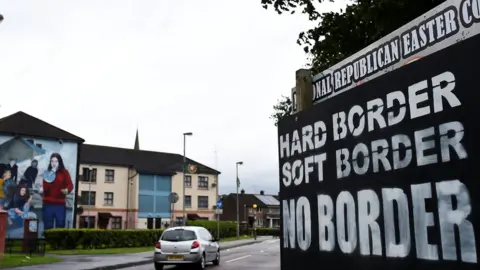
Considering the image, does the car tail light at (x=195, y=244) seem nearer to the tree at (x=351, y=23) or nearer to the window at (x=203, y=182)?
the tree at (x=351, y=23)

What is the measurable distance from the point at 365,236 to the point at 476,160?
88 cm

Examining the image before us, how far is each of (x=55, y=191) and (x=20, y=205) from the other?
343 centimetres

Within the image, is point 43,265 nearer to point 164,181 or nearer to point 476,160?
point 476,160

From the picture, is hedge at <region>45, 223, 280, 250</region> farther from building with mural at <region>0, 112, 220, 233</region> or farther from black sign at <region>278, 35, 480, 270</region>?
black sign at <region>278, 35, 480, 270</region>

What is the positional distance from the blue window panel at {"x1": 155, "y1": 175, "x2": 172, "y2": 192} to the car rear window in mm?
50189

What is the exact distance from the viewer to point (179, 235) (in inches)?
666

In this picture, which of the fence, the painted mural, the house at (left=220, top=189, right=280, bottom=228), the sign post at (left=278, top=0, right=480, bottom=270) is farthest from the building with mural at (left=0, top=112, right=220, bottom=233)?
the sign post at (left=278, top=0, right=480, bottom=270)

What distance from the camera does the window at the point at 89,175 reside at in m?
61.5

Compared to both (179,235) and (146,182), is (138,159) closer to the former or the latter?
(146,182)

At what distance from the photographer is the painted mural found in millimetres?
45344

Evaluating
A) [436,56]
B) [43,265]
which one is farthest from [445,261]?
[43,265]

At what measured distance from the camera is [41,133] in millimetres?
46562

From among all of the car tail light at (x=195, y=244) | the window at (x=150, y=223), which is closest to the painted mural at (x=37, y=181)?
the window at (x=150, y=223)

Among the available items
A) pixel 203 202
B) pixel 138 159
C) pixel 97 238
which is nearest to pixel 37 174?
pixel 97 238
